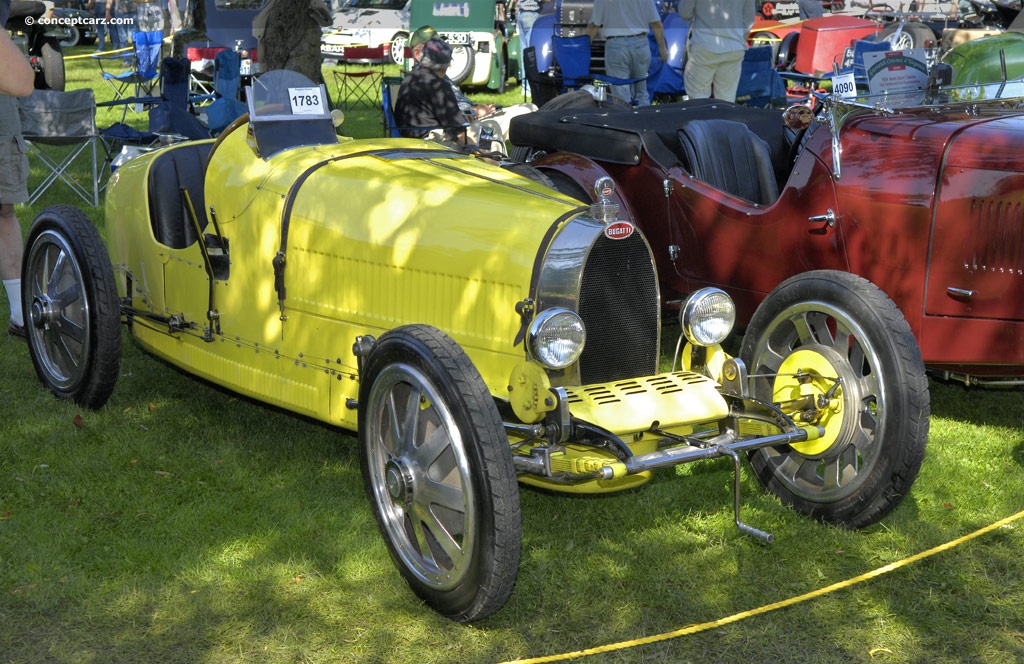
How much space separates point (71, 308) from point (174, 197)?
774 mm

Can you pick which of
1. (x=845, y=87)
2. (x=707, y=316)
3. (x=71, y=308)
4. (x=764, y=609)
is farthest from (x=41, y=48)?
(x=764, y=609)

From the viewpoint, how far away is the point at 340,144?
5102 mm

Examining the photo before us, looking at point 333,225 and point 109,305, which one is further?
point 109,305

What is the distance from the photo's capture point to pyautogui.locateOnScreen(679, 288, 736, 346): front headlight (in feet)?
13.3

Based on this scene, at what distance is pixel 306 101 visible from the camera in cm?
522

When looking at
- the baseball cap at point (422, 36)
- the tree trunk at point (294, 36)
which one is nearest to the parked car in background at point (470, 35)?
the tree trunk at point (294, 36)

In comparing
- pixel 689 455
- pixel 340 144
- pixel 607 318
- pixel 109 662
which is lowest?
pixel 109 662

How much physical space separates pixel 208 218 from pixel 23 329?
1.72 m

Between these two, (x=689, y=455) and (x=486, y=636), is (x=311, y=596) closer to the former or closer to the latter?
(x=486, y=636)

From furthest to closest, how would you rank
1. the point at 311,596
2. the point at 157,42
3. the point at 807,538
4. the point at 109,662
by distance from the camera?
the point at 157,42, the point at 807,538, the point at 311,596, the point at 109,662

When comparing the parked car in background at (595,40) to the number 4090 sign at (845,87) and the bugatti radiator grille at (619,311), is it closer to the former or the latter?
the number 4090 sign at (845,87)

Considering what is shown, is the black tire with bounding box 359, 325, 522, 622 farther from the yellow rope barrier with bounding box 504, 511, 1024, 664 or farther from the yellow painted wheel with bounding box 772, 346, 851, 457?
the yellow painted wheel with bounding box 772, 346, 851, 457

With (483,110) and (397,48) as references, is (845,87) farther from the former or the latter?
(397,48)

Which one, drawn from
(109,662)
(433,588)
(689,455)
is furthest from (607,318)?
(109,662)
